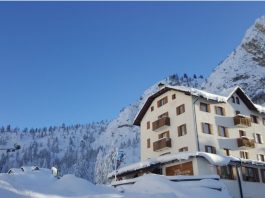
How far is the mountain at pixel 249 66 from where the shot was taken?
113 meters

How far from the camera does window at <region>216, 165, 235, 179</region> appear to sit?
3441 cm

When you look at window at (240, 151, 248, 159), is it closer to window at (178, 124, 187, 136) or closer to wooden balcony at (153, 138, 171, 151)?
window at (178, 124, 187, 136)

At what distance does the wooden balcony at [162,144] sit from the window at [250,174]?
8743 mm

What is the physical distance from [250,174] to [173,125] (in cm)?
1002

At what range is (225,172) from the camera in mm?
34844

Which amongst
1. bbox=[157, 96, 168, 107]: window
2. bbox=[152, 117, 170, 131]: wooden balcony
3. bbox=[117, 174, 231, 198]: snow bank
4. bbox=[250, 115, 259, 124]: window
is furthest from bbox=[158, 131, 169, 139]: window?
bbox=[117, 174, 231, 198]: snow bank

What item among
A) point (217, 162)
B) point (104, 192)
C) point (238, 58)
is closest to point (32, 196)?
point (104, 192)

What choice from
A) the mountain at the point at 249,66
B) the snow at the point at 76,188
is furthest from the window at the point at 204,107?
the mountain at the point at 249,66

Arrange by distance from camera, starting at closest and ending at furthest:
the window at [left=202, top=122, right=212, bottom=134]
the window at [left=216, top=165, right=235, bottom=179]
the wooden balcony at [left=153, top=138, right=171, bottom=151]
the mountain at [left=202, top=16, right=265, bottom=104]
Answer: the window at [left=216, top=165, right=235, bottom=179]
the window at [left=202, top=122, right=212, bottom=134]
the wooden balcony at [left=153, top=138, right=171, bottom=151]
the mountain at [left=202, top=16, right=265, bottom=104]

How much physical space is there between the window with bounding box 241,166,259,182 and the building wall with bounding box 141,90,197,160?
5410mm

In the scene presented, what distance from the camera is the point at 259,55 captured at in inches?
4909

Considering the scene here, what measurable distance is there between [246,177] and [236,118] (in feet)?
26.4

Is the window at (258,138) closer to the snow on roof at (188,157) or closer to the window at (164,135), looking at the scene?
the snow on roof at (188,157)

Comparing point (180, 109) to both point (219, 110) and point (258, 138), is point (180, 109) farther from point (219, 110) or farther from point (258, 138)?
point (258, 138)
